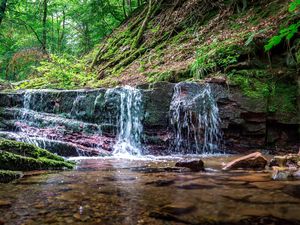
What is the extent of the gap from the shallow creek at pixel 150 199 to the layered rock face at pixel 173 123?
139 inches

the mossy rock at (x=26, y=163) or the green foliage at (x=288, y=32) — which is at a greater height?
the green foliage at (x=288, y=32)

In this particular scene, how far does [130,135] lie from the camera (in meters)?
8.27

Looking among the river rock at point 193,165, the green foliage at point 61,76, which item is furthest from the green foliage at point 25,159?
the green foliage at point 61,76

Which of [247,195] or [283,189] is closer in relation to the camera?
[247,195]

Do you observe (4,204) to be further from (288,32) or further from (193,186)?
(288,32)

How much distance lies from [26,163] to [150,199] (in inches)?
93.5

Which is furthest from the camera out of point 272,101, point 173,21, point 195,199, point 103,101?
point 173,21

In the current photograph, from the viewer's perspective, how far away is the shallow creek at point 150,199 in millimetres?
2291

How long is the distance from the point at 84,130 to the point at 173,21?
299 inches

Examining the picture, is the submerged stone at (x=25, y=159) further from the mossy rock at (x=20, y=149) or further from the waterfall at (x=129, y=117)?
the waterfall at (x=129, y=117)

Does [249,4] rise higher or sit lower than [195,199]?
higher

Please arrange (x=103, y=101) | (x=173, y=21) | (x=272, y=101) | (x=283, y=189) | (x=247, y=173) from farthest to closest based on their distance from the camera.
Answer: (x=173, y=21), (x=103, y=101), (x=272, y=101), (x=247, y=173), (x=283, y=189)

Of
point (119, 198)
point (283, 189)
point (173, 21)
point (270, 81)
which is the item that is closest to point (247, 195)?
point (283, 189)

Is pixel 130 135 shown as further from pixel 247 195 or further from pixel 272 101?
pixel 247 195
